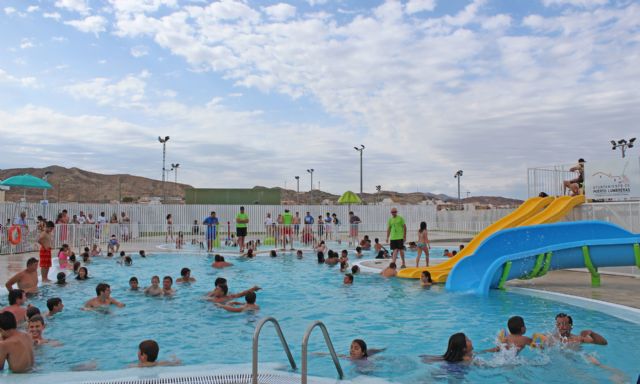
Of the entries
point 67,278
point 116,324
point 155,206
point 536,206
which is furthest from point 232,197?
point 116,324

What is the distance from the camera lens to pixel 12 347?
17.1 feet

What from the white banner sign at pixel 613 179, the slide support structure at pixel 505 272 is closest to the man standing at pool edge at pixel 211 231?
the slide support structure at pixel 505 272

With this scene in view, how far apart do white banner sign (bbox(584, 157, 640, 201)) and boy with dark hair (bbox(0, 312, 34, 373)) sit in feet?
41.4

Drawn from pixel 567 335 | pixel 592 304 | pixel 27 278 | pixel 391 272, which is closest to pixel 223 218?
pixel 391 272

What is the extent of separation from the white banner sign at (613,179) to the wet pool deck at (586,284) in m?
1.89

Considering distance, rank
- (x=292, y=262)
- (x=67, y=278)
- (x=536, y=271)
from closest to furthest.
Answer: (x=536, y=271) < (x=67, y=278) < (x=292, y=262)

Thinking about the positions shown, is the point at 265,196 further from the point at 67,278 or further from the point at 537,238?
the point at 537,238

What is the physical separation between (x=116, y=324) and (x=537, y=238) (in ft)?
27.7

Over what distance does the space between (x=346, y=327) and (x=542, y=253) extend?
15.0 feet

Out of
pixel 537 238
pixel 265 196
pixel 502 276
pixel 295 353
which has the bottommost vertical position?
pixel 295 353

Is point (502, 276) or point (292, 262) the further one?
point (292, 262)

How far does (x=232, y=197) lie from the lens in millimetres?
37719

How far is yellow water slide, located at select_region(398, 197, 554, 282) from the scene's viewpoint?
40.0ft

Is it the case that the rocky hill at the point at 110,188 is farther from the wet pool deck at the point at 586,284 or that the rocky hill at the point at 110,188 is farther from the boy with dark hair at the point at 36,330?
the boy with dark hair at the point at 36,330
